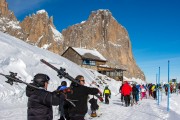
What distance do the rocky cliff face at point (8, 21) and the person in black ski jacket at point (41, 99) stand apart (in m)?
153

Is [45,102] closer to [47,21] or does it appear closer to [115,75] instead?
[115,75]

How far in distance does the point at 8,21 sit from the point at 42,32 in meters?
31.6

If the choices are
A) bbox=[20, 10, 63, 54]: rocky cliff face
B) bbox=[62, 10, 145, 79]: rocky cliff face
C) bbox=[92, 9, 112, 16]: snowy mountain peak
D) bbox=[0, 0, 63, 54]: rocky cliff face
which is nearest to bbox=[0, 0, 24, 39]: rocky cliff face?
bbox=[0, 0, 63, 54]: rocky cliff face

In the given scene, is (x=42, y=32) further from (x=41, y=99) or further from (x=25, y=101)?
(x=41, y=99)

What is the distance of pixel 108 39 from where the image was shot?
166 m

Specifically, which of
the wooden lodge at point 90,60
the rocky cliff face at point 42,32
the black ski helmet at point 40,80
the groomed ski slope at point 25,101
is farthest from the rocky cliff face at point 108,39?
the black ski helmet at point 40,80

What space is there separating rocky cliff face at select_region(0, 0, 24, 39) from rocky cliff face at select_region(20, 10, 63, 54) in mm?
21178

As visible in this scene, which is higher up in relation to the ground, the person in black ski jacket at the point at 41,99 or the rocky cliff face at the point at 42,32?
the rocky cliff face at the point at 42,32

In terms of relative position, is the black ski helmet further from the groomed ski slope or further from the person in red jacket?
the person in red jacket

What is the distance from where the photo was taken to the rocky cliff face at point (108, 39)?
536 ft

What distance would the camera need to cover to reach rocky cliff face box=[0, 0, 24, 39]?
6048 inches

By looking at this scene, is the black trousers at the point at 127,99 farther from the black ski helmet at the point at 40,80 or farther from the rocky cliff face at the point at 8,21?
the rocky cliff face at the point at 8,21

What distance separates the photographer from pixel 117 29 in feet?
574

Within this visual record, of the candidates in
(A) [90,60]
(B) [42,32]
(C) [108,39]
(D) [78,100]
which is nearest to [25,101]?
(D) [78,100]
